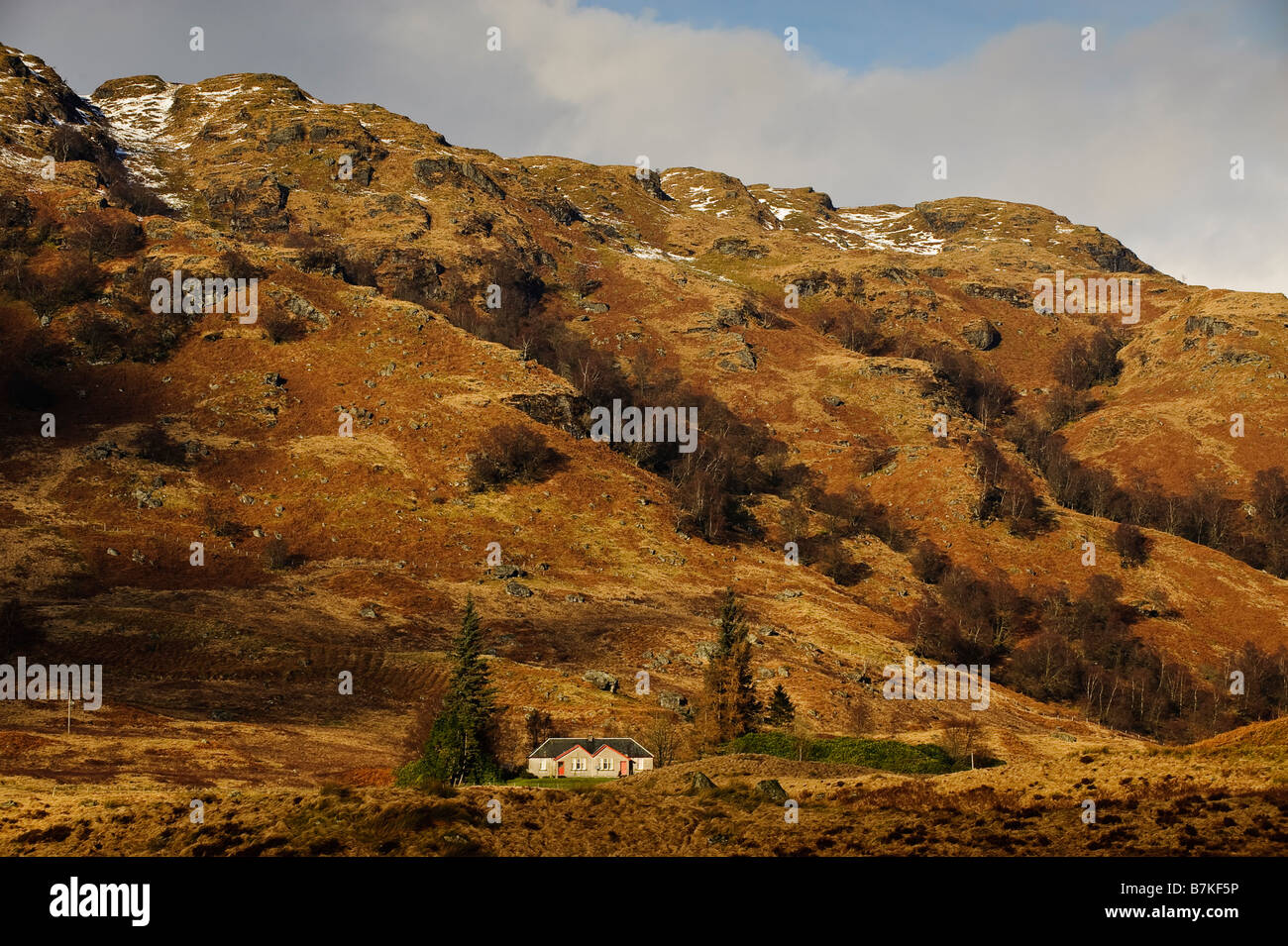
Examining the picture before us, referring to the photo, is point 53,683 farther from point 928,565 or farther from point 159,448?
point 928,565

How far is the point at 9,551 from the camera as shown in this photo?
245ft

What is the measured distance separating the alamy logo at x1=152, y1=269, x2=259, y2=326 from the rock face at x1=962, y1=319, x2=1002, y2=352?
152m

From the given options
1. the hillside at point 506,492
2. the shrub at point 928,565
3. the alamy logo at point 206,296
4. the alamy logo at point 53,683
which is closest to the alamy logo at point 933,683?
the hillside at point 506,492

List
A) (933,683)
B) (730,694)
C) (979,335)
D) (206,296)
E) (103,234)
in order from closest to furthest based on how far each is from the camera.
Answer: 1. (730,694)
2. (933,683)
3. (206,296)
4. (103,234)
5. (979,335)

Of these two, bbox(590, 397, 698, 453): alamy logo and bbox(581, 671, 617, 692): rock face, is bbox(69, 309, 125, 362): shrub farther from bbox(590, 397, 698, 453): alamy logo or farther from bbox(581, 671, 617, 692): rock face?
bbox(581, 671, 617, 692): rock face

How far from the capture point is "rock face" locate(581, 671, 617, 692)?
2576 inches

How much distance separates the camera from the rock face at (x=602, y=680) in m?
65.4

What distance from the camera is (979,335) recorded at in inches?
7712

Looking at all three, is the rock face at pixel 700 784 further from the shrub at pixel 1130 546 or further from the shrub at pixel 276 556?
the shrub at pixel 1130 546

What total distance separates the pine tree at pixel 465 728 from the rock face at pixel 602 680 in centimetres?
2229

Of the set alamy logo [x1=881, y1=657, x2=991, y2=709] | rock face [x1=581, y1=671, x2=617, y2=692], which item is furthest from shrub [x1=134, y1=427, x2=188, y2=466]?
alamy logo [x1=881, y1=657, x2=991, y2=709]

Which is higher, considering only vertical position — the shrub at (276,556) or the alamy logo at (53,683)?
the shrub at (276,556)

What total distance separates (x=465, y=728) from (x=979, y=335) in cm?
18311

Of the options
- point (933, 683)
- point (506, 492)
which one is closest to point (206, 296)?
point (506, 492)
